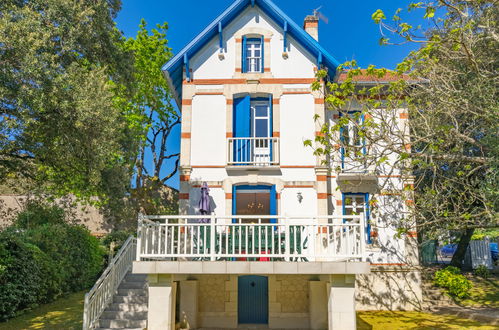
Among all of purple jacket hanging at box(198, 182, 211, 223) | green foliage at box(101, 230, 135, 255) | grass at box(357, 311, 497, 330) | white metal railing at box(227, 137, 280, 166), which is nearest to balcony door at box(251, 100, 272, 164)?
white metal railing at box(227, 137, 280, 166)

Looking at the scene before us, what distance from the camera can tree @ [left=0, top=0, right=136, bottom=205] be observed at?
1027 cm

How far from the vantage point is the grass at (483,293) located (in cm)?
1600

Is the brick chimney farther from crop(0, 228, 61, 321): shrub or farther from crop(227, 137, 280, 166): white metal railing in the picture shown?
crop(0, 228, 61, 321): shrub

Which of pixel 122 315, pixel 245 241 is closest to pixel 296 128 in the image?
pixel 245 241

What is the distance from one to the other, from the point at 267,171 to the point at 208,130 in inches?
100

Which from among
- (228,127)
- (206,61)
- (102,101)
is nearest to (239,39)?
(206,61)

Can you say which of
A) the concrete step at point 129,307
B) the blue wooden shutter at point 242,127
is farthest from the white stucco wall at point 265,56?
the concrete step at point 129,307

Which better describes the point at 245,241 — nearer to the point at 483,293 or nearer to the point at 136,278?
the point at 136,278

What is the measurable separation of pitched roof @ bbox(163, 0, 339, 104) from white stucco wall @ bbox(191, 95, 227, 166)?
1.46 meters

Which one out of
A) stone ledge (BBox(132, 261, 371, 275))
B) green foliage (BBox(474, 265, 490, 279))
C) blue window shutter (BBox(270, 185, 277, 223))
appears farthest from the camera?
green foliage (BBox(474, 265, 490, 279))

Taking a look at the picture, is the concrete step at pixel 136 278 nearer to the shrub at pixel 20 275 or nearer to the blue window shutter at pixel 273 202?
the shrub at pixel 20 275

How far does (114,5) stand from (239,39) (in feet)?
14.7

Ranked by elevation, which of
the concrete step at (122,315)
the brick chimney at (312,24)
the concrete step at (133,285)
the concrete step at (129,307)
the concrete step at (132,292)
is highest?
the brick chimney at (312,24)

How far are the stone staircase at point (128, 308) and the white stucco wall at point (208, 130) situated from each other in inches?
178
